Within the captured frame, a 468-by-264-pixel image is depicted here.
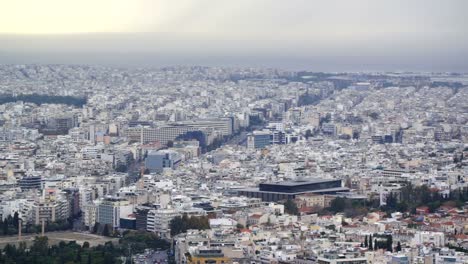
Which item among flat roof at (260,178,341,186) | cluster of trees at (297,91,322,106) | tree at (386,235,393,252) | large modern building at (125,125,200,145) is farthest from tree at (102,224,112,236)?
cluster of trees at (297,91,322,106)

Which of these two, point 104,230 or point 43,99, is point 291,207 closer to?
point 104,230

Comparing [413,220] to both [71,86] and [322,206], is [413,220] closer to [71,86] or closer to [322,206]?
[322,206]

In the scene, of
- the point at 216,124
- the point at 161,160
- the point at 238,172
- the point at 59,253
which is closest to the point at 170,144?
the point at 216,124

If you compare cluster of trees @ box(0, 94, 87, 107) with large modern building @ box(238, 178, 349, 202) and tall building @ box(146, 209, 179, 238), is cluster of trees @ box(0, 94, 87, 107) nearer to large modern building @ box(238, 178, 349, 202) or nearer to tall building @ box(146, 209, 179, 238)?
large modern building @ box(238, 178, 349, 202)

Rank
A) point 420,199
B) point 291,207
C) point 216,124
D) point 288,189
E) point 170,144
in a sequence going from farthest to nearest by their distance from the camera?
point 216,124, point 170,144, point 288,189, point 420,199, point 291,207

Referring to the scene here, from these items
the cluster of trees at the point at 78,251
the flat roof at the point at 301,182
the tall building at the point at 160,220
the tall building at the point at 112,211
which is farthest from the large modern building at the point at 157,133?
the cluster of trees at the point at 78,251

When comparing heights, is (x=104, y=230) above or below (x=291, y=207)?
below
